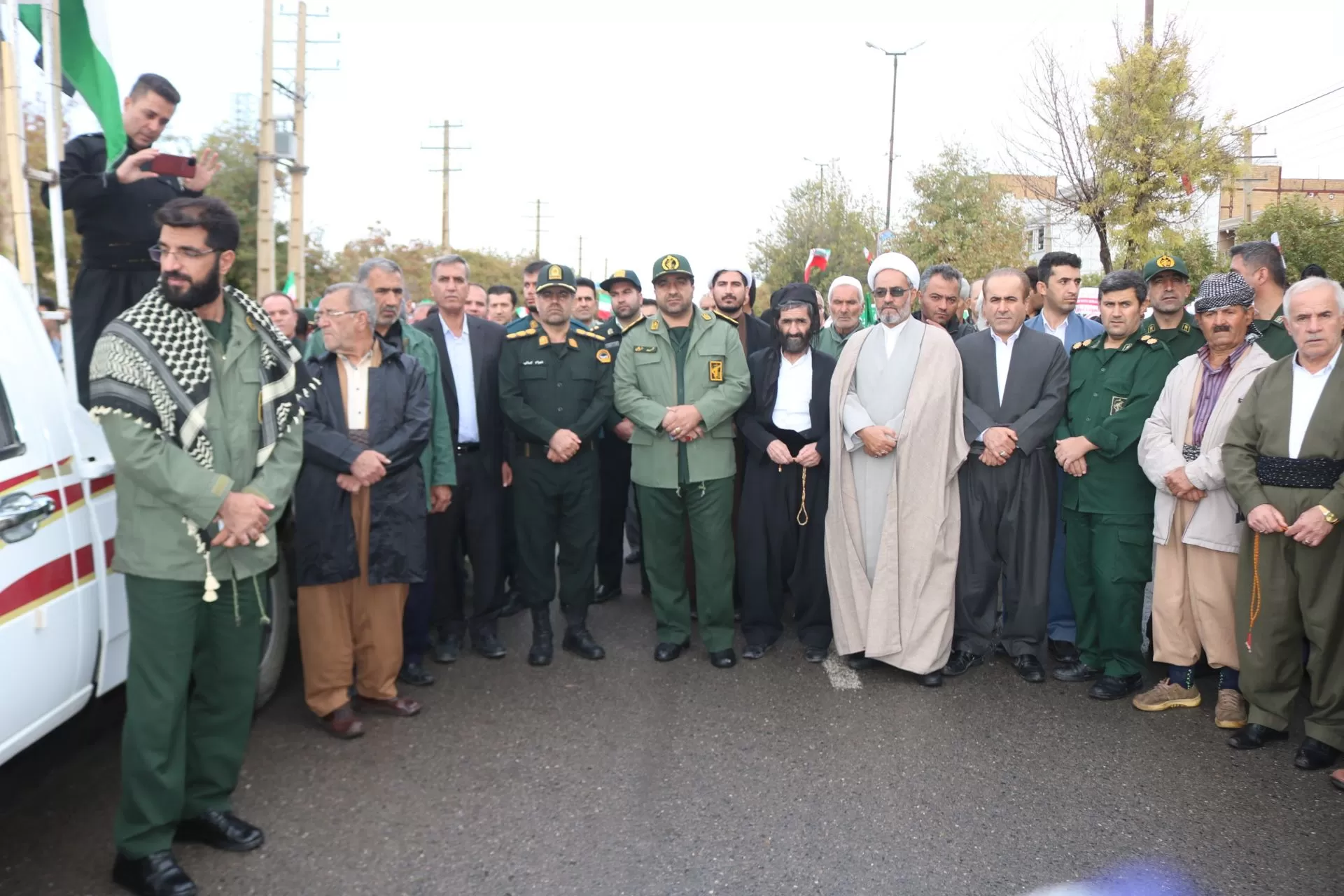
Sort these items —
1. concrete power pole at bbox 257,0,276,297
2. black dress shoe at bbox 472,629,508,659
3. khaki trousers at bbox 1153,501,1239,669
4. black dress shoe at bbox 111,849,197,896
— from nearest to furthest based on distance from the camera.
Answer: black dress shoe at bbox 111,849,197,896 → khaki trousers at bbox 1153,501,1239,669 → black dress shoe at bbox 472,629,508,659 → concrete power pole at bbox 257,0,276,297

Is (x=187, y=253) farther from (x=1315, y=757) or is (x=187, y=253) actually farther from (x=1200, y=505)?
(x=1315, y=757)

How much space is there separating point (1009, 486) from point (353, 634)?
3.44 metres

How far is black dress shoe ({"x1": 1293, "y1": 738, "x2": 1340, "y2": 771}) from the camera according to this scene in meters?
4.40

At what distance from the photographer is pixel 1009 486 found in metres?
5.59

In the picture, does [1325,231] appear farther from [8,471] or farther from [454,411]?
[8,471]

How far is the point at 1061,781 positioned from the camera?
166 inches

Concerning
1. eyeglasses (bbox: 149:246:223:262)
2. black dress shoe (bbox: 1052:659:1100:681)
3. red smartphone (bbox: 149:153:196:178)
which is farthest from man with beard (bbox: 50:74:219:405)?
black dress shoe (bbox: 1052:659:1100:681)

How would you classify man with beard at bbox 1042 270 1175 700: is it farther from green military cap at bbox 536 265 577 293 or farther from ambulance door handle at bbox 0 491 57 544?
ambulance door handle at bbox 0 491 57 544

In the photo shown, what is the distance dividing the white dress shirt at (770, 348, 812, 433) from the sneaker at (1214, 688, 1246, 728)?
8.13ft

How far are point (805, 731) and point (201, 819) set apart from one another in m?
2.49

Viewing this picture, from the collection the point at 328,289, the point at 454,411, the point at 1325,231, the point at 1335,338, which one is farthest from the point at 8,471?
the point at 1325,231

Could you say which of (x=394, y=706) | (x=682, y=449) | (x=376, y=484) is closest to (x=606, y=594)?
(x=682, y=449)

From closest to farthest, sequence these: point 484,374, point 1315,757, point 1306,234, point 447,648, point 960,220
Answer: point 1315,757 → point 447,648 → point 484,374 → point 1306,234 → point 960,220

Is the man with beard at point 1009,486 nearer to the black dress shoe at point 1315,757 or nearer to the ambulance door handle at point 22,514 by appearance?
the black dress shoe at point 1315,757
